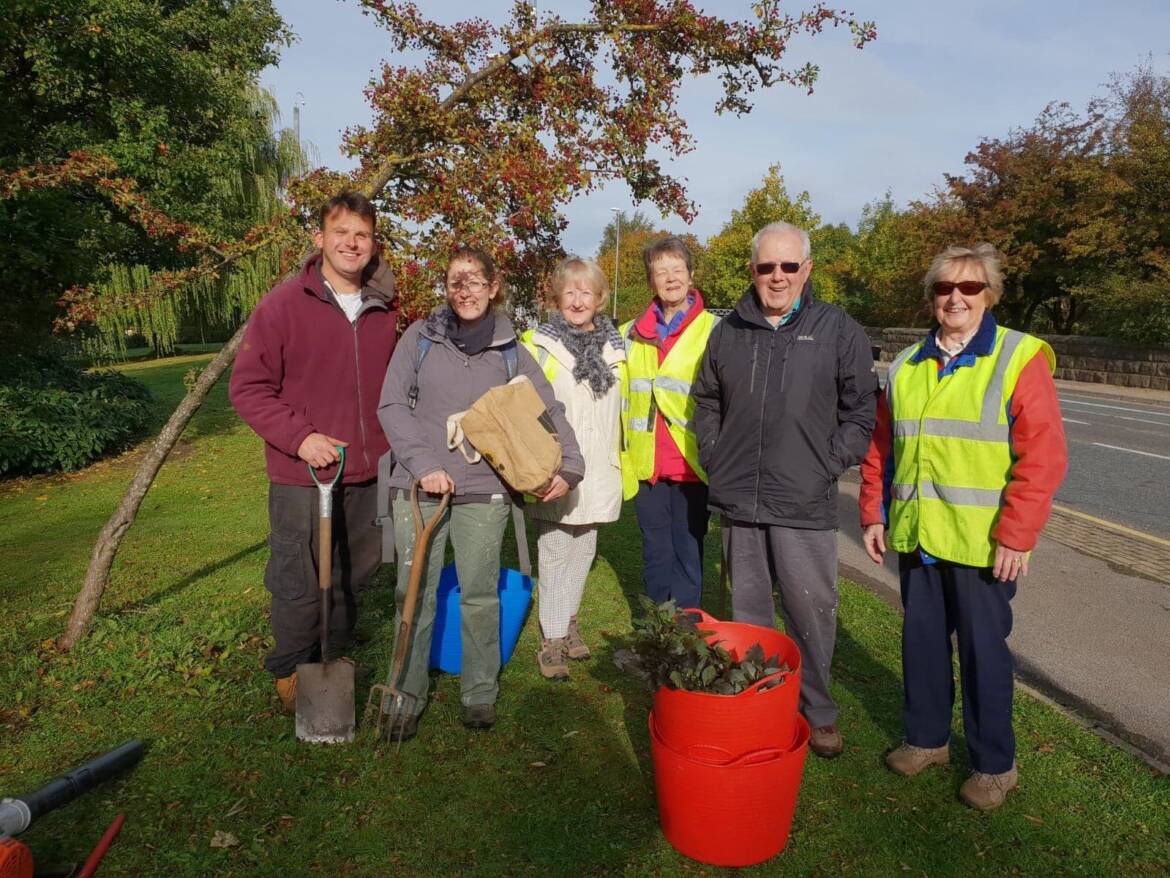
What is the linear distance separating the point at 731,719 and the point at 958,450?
1.33 m

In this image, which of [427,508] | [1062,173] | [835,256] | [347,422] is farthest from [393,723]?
[835,256]

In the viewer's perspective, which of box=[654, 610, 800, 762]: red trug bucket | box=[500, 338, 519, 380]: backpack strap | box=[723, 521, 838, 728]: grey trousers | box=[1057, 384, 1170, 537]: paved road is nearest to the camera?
box=[654, 610, 800, 762]: red trug bucket

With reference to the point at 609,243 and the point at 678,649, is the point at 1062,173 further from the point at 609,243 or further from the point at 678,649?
the point at 609,243

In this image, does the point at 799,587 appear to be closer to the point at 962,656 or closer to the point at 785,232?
the point at 962,656

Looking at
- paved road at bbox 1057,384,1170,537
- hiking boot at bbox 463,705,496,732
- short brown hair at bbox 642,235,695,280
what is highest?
short brown hair at bbox 642,235,695,280

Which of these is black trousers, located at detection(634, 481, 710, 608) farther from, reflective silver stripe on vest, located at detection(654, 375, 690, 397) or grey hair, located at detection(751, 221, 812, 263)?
grey hair, located at detection(751, 221, 812, 263)

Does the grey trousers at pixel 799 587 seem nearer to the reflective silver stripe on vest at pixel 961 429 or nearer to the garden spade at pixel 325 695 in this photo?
the reflective silver stripe on vest at pixel 961 429

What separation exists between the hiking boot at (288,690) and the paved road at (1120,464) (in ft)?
24.7

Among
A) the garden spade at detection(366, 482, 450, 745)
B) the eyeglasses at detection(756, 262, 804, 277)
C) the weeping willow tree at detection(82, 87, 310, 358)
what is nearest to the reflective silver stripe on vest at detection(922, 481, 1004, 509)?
the eyeglasses at detection(756, 262, 804, 277)

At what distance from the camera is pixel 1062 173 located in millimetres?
24766

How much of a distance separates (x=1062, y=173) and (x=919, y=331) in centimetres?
661

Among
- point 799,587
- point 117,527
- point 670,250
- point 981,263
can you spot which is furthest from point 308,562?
point 981,263

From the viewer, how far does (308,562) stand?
139 inches

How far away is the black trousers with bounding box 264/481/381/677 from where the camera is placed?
3.50 metres
